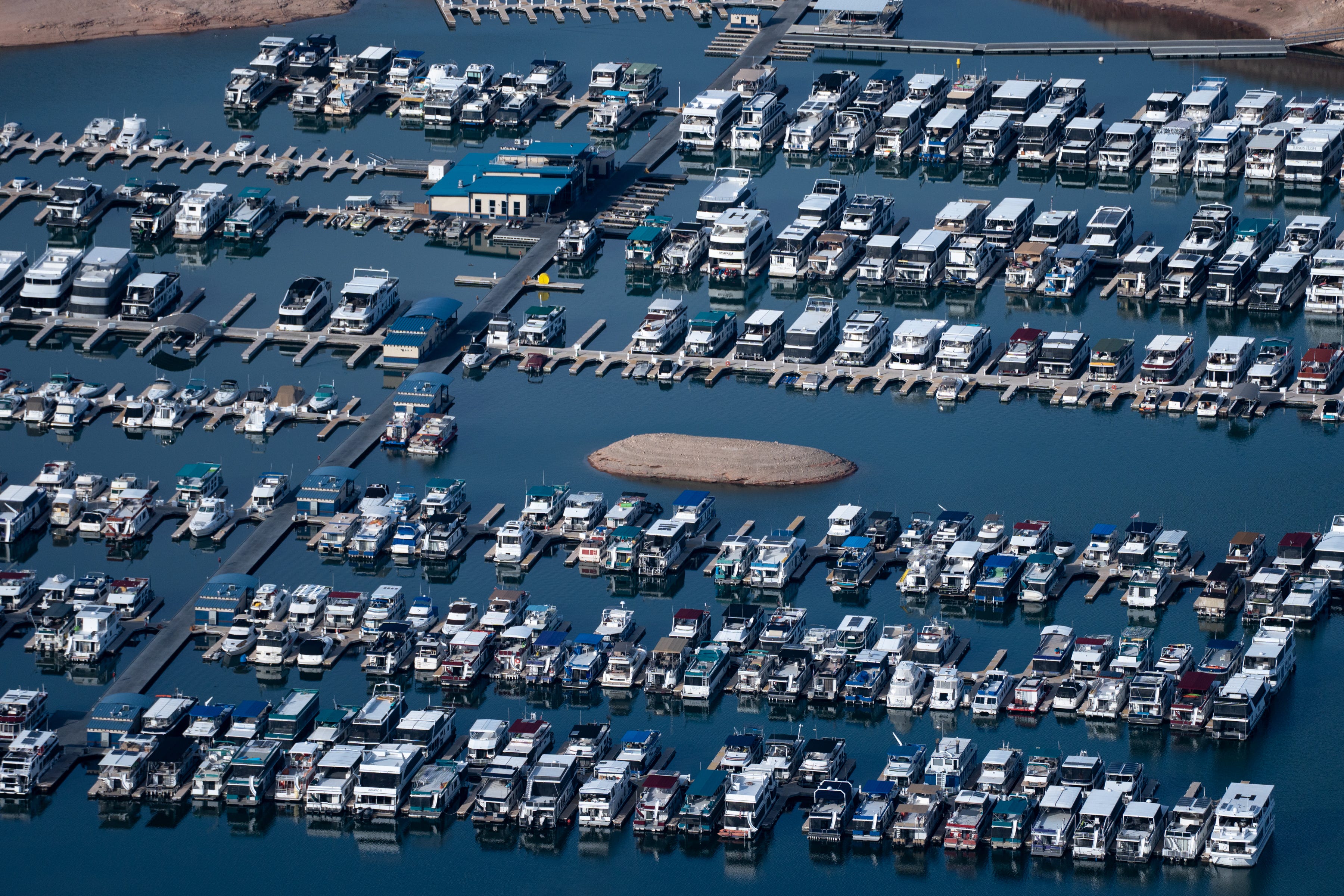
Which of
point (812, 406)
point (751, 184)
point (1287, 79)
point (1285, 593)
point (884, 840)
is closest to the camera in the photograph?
point (884, 840)

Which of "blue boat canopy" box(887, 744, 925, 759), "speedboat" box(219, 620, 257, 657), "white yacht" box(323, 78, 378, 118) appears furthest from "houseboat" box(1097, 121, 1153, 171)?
"speedboat" box(219, 620, 257, 657)

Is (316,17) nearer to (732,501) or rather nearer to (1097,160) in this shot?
(1097,160)

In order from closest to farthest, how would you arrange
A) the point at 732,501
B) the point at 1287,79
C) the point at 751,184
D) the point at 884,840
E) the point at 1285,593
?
the point at 884,840, the point at 1285,593, the point at 732,501, the point at 751,184, the point at 1287,79

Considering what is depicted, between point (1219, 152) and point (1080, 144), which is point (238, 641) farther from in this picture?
point (1219, 152)

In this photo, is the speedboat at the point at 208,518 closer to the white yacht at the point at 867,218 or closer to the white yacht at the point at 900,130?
the white yacht at the point at 867,218

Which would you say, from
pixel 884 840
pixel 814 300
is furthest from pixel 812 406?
pixel 884 840

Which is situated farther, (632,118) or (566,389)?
(632,118)
